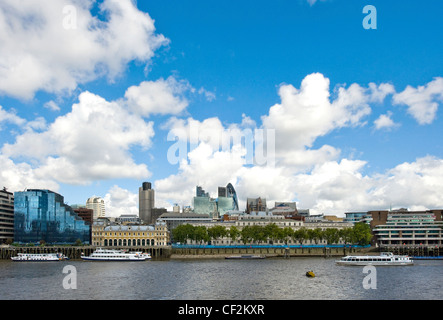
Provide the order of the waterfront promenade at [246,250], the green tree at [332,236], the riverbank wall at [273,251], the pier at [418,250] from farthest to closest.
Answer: the green tree at [332,236] < the riverbank wall at [273,251] < the waterfront promenade at [246,250] < the pier at [418,250]

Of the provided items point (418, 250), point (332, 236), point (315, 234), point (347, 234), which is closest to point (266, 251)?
point (315, 234)

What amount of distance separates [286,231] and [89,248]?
8205 centimetres

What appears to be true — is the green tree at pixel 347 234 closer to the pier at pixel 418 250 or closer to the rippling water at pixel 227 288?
the pier at pixel 418 250

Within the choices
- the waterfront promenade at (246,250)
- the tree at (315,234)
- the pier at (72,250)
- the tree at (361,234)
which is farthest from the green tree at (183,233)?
the tree at (361,234)

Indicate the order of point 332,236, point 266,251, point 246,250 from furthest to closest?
point 332,236 → point 266,251 → point 246,250

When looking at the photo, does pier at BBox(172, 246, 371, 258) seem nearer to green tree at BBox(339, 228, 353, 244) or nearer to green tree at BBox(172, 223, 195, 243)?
green tree at BBox(339, 228, 353, 244)

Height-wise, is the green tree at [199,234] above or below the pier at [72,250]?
above

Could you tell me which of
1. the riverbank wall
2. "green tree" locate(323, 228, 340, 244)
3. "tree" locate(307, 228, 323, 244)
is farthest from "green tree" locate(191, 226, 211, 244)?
"green tree" locate(323, 228, 340, 244)

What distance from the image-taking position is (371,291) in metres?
68.6

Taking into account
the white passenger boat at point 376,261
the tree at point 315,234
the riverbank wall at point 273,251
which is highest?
the tree at point 315,234

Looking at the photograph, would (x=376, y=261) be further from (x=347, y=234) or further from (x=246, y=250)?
(x=246, y=250)
